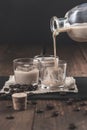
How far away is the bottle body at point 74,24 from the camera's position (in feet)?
5.03

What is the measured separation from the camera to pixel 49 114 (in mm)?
1194

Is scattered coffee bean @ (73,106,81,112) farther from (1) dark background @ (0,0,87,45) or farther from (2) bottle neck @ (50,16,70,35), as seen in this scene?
(1) dark background @ (0,0,87,45)

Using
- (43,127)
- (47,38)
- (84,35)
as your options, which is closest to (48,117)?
(43,127)

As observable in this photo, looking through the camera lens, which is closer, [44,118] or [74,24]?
[44,118]

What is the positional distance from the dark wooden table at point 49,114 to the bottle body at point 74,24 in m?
0.24

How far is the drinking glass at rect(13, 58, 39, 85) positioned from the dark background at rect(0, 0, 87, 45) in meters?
2.03

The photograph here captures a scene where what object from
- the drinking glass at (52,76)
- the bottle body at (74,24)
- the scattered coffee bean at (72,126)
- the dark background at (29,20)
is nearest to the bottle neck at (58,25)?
the bottle body at (74,24)

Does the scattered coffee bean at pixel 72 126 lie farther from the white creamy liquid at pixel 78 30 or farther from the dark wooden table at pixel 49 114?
the white creamy liquid at pixel 78 30

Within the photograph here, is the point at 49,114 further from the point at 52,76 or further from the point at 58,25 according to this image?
the point at 58,25

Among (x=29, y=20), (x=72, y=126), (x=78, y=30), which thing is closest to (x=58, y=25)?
(x=78, y=30)

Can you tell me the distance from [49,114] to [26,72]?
45 cm

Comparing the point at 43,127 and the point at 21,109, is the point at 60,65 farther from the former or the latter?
the point at 43,127

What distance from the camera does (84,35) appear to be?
5.13ft

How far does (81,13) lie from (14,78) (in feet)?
1.27
